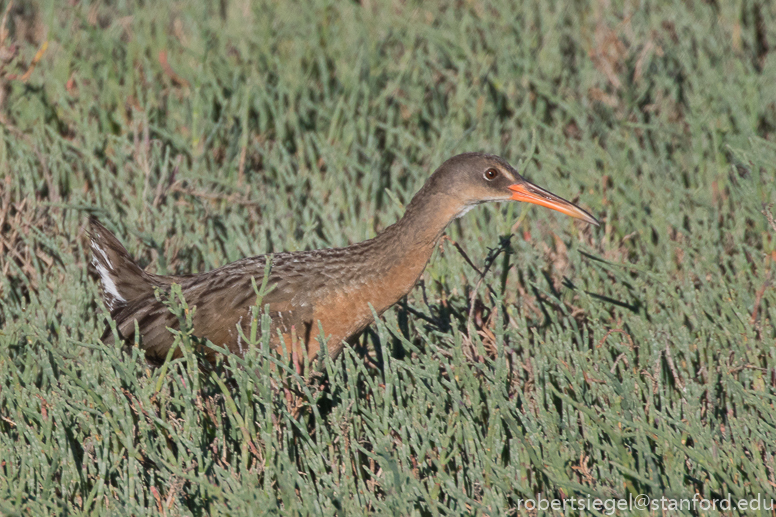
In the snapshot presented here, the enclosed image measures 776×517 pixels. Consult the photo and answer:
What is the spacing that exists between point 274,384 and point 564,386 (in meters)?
1.04

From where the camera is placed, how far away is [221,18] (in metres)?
6.80

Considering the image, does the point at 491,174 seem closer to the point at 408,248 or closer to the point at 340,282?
the point at 408,248

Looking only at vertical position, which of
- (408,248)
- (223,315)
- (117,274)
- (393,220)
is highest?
(393,220)

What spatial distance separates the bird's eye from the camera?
12.0ft

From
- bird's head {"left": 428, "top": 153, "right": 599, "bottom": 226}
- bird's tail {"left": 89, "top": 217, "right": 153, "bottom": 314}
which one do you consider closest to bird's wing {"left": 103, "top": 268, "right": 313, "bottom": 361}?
bird's tail {"left": 89, "top": 217, "right": 153, "bottom": 314}

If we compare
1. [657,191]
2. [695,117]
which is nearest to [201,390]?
[657,191]

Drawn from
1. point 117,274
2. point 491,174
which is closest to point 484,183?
point 491,174

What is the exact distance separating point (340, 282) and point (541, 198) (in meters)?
0.86

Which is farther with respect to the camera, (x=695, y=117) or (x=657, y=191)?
(x=695, y=117)

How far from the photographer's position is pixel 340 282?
11.9 ft

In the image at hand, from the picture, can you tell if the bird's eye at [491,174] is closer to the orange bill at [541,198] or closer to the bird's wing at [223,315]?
the orange bill at [541,198]

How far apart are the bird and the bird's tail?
0.16 meters

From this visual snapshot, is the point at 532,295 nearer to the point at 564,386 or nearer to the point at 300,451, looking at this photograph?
the point at 564,386

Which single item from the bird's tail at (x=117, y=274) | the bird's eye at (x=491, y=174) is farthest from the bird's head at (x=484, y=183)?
the bird's tail at (x=117, y=274)
